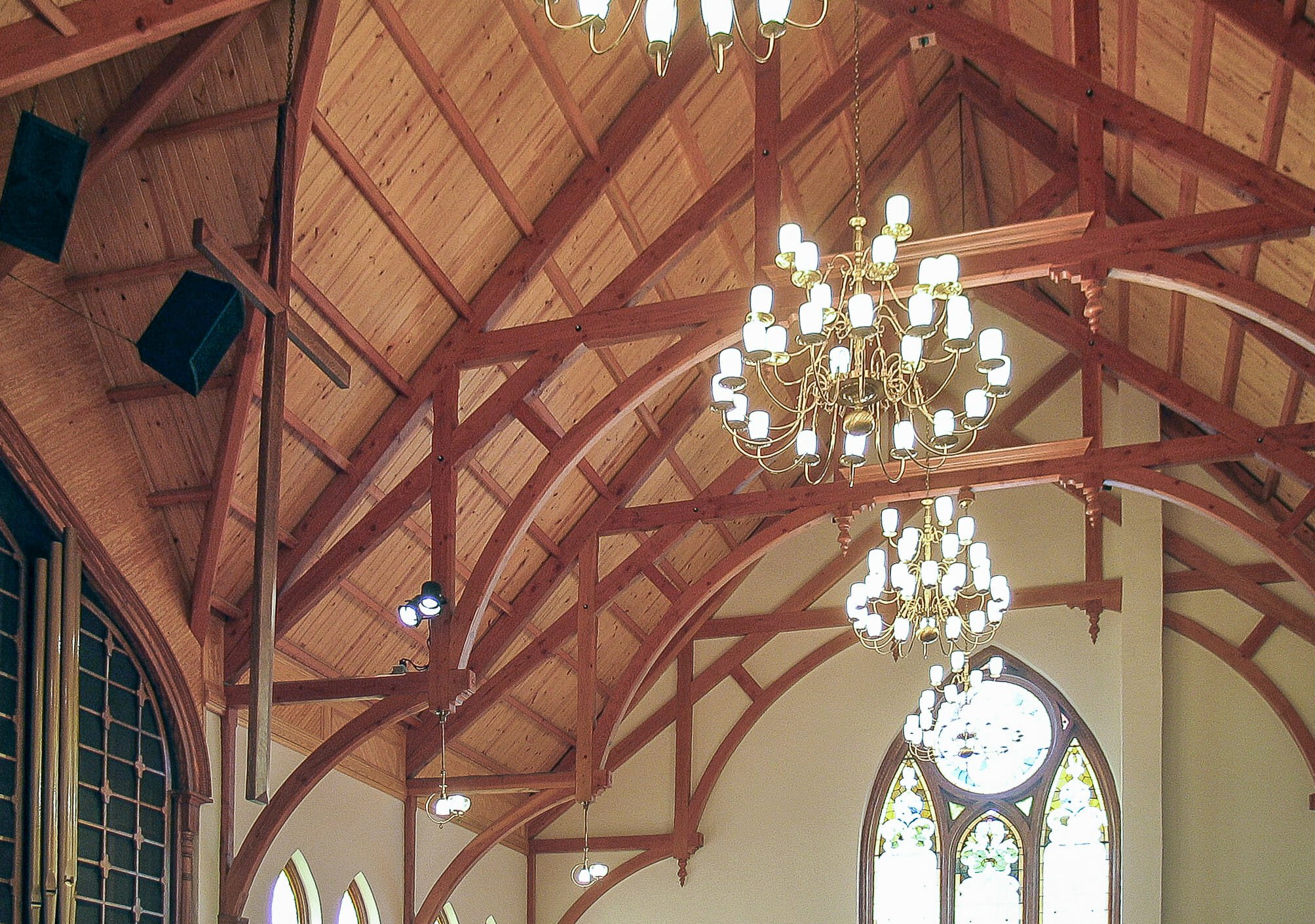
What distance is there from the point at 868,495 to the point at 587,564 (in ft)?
8.10

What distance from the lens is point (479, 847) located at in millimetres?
13578

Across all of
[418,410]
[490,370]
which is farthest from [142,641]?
[490,370]

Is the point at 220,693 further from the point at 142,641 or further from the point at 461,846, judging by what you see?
the point at 461,846

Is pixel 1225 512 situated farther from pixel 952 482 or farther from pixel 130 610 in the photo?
pixel 130 610

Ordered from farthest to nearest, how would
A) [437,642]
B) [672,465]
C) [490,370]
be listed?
[672,465]
[490,370]
[437,642]

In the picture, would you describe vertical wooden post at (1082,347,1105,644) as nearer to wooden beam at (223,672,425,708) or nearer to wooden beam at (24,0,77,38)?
wooden beam at (223,672,425,708)

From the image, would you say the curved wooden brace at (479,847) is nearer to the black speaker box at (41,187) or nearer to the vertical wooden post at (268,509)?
the vertical wooden post at (268,509)

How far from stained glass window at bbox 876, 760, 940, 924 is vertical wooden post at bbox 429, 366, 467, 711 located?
6.62 meters

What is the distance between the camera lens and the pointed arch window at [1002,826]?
1402cm

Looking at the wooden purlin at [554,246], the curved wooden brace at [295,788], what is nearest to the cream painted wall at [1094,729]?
the wooden purlin at [554,246]

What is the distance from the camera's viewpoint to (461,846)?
1437cm

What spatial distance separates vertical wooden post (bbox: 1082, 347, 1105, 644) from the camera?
11.7 metres

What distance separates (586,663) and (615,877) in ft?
13.2

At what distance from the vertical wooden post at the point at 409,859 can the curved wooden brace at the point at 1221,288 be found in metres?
8.02
